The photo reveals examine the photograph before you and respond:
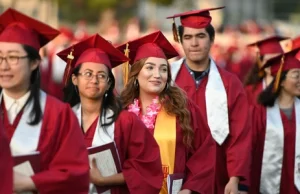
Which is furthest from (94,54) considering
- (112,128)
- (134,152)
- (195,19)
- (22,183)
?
(195,19)

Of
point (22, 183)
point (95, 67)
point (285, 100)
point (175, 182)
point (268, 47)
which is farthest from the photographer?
point (268, 47)

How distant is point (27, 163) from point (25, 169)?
48 millimetres

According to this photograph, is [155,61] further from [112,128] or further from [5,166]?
[5,166]

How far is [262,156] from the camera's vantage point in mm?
11320

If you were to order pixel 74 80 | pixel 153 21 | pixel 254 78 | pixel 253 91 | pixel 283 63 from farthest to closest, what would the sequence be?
pixel 153 21, pixel 254 78, pixel 253 91, pixel 283 63, pixel 74 80

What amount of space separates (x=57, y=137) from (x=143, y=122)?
210cm

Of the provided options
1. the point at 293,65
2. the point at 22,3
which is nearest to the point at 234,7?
the point at 22,3

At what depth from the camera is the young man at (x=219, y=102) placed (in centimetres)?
1034

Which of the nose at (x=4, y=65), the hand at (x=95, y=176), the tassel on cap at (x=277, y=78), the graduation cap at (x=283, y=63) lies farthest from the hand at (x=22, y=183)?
the graduation cap at (x=283, y=63)

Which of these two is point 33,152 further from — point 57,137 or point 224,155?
point 224,155

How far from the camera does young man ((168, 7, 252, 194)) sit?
1034cm

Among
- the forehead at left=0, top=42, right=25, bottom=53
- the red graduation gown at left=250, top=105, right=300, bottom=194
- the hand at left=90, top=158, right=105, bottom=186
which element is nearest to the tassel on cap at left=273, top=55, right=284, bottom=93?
the red graduation gown at left=250, top=105, right=300, bottom=194

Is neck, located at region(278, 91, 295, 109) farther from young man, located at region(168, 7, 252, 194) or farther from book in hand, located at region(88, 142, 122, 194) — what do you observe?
book in hand, located at region(88, 142, 122, 194)

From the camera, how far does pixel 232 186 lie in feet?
33.7
